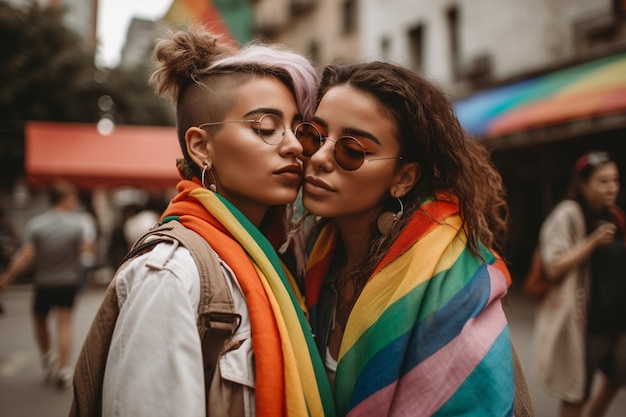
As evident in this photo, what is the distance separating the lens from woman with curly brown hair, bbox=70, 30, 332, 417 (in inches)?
51.9

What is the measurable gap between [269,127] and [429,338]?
87cm

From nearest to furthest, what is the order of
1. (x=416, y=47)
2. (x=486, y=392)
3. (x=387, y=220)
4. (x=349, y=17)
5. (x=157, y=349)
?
1. (x=157, y=349)
2. (x=486, y=392)
3. (x=387, y=220)
4. (x=416, y=47)
5. (x=349, y=17)

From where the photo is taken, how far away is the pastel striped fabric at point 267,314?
4.80 ft

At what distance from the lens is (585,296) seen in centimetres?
369

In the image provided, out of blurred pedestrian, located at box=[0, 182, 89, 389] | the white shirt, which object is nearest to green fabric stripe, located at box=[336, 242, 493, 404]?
the white shirt

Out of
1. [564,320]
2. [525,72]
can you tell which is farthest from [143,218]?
[525,72]

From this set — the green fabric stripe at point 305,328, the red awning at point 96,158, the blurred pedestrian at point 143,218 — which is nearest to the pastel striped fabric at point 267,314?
the green fabric stripe at point 305,328

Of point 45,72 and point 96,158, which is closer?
point 96,158

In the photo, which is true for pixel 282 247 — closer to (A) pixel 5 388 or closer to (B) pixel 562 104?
(A) pixel 5 388

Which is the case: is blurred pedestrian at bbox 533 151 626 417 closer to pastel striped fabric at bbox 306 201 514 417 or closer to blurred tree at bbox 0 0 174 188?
pastel striped fabric at bbox 306 201 514 417

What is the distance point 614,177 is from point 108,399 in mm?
3597

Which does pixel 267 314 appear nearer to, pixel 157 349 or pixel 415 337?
pixel 157 349

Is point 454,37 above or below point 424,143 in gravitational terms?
above

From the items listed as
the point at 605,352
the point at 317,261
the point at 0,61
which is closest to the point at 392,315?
the point at 317,261
